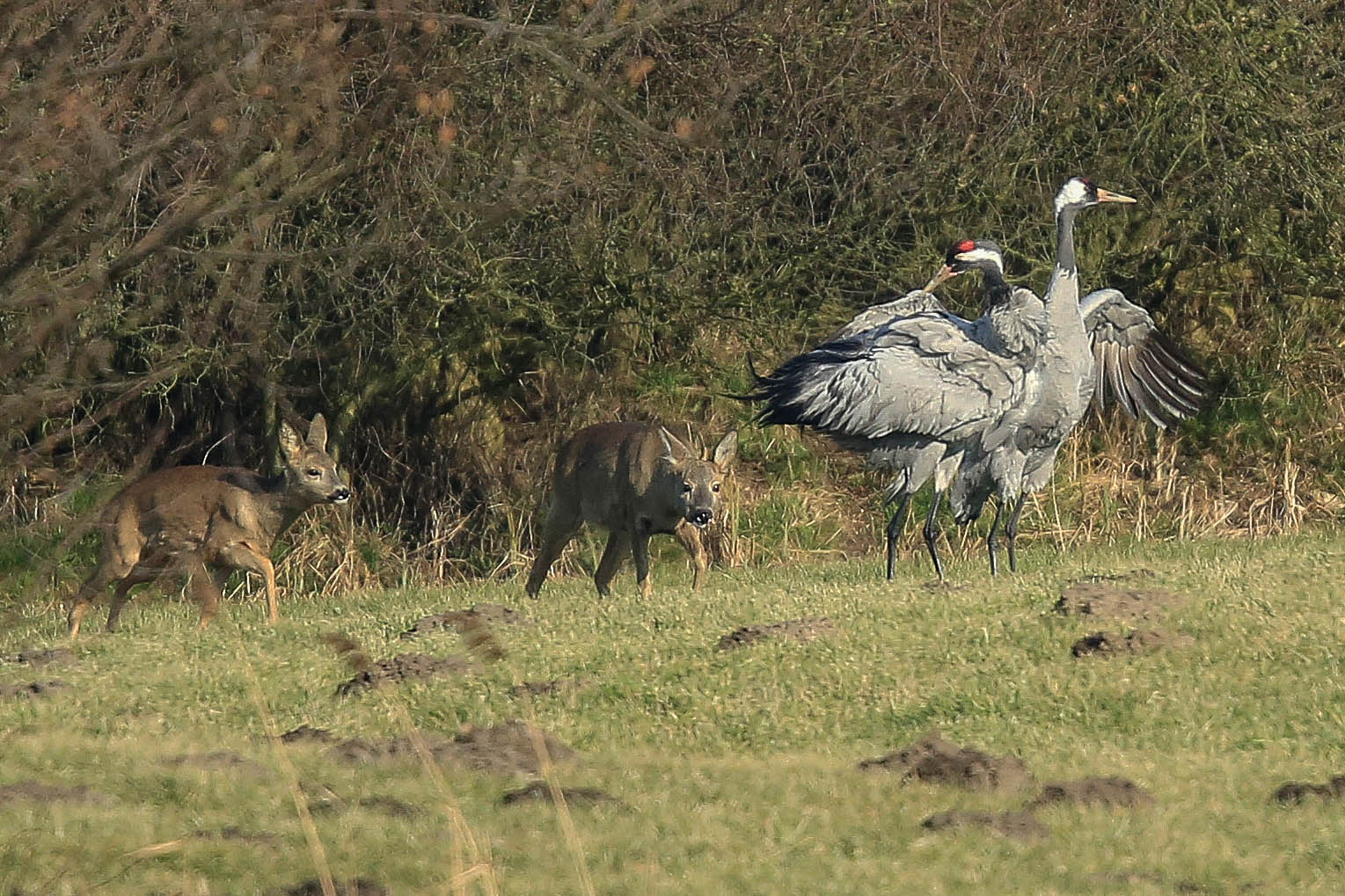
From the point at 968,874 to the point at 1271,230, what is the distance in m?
12.1

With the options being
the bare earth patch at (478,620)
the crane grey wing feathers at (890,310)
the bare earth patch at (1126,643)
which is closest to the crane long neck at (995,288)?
the crane grey wing feathers at (890,310)

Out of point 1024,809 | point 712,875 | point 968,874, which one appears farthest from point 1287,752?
point 712,875

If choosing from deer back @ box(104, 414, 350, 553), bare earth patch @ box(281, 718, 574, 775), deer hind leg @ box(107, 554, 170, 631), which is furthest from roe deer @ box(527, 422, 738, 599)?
bare earth patch @ box(281, 718, 574, 775)

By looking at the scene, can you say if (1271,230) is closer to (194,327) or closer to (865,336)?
(865,336)

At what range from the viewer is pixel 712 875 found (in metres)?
6.63

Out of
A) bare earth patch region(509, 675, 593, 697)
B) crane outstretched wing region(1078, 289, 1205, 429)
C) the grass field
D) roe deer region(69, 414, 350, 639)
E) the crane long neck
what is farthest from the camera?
crane outstretched wing region(1078, 289, 1205, 429)

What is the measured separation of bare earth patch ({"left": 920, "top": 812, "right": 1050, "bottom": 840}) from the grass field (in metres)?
0.06

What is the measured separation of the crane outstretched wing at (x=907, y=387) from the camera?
13.3m

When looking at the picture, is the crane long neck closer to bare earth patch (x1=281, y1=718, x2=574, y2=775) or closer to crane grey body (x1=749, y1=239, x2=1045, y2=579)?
crane grey body (x1=749, y1=239, x2=1045, y2=579)

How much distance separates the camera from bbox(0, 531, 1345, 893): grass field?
21.9 ft

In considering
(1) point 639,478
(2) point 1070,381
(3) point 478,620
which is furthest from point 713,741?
(2) point 1070,381

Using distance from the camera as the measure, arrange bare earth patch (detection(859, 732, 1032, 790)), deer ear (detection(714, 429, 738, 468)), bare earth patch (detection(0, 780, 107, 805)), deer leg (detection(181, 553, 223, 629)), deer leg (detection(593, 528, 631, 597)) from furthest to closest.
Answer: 1. deer leg (detection(593, 528, 631, 597))
2. deer ear (detection(714, 429, 738, 468))
3. deer leg (detection(181, 553, 223, 629))
4. bare earth patch (detection(859, 732, 1032, 790))
5. bare earth patch (detection(0, 780, 107, 805))

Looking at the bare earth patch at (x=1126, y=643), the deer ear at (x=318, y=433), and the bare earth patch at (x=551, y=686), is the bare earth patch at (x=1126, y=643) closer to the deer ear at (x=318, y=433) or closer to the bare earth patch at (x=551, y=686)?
the bare earth patch at (x=551, y=686)

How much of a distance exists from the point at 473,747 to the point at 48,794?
1698 millimetres
